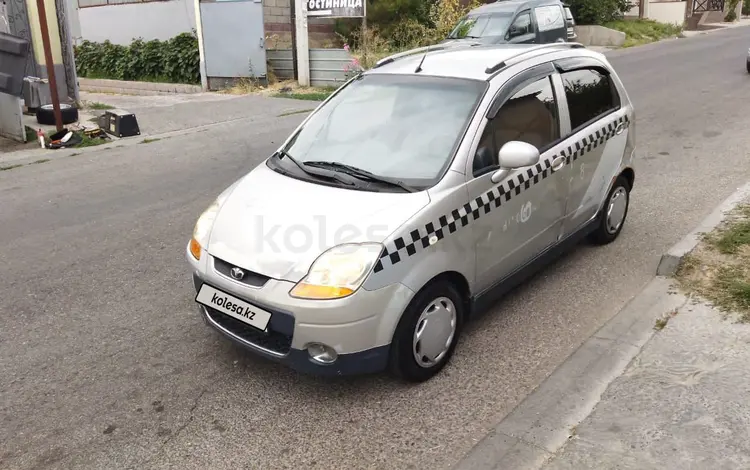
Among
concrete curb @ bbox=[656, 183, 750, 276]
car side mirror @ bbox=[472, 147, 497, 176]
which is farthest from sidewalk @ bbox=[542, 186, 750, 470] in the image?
car side mirror @ bbox=[472, 147, 497, 176]

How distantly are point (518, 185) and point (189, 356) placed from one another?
89.4 inches

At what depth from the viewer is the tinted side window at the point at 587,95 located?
15.5 ft

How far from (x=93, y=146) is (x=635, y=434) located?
31.4 feet

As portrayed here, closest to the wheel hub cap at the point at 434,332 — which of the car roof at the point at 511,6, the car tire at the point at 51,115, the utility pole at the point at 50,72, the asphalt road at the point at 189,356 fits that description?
the asphalt road at the point at 189,356

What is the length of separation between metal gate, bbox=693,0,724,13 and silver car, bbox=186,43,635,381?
4004cm

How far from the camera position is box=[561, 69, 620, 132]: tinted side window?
15.5ft

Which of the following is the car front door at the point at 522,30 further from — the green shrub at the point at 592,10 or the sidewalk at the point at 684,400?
the green shrub at the point at 592,10

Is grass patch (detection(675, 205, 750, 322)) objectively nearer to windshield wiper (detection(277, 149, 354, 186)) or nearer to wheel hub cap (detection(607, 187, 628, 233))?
wheel hub cap (detection(607, 187, 628, 233))

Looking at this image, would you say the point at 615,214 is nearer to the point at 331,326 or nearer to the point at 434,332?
the point at 434,332

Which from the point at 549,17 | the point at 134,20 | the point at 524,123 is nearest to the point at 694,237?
the point at 524,123

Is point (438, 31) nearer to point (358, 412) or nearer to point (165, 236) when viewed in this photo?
point (165, 236)

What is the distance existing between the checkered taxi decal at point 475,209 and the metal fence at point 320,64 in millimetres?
11646

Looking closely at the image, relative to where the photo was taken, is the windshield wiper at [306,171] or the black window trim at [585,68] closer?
the windshield wiper at [306,171]

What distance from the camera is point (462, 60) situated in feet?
14.6
